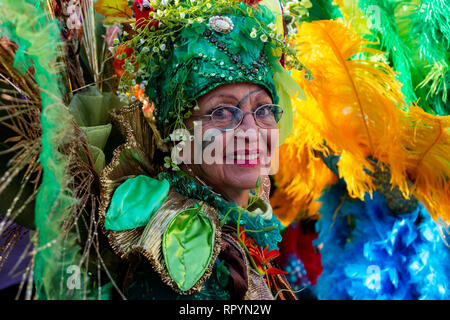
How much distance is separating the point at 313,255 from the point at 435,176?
1185mm

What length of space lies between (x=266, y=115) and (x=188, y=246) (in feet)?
1.75

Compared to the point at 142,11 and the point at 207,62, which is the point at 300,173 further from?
the point at 142,11

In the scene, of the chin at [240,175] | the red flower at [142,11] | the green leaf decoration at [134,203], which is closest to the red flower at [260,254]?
the chin at [240,175]

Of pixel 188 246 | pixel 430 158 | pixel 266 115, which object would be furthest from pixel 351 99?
pixel 188 246

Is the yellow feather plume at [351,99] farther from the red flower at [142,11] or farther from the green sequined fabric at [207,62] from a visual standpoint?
the red flower at [142,11]

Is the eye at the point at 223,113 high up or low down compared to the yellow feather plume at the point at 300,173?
up

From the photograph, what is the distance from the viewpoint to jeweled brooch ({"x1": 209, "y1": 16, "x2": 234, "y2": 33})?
136cm

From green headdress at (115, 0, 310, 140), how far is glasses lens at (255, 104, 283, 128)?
0.06 m

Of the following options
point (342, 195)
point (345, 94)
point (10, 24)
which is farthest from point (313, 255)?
point (10, 24)

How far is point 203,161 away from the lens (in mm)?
1397

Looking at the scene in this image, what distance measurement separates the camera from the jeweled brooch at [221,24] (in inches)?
53.4

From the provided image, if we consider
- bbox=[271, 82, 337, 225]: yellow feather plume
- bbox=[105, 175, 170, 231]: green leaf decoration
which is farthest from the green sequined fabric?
bbox=[271, 82, 337, 225]: yellow feather plume

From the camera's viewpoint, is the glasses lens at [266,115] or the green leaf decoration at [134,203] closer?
the green leaf decoration at [134,203]

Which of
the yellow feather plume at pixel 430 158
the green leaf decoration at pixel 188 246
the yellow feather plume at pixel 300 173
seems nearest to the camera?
the green leaf decoration at pixel 188 246
